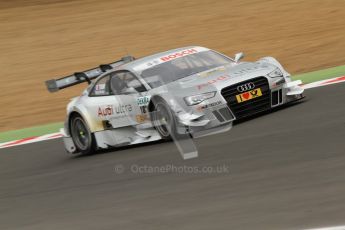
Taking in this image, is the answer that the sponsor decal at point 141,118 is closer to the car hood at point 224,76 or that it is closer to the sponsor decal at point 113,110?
the sponsor decal at point 113,110

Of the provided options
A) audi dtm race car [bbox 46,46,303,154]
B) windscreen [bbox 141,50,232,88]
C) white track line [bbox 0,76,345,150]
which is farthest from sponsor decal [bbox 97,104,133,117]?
white track line [bbox 0,76,345,150]

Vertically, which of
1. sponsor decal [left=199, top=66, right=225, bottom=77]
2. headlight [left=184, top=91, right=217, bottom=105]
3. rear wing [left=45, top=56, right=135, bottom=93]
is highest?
A: rear wing [left=45, top=56, right=135, bottom=93]

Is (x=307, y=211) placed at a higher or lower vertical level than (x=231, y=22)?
higher

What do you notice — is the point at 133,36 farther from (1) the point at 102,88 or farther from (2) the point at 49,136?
(1) the point at 102,88

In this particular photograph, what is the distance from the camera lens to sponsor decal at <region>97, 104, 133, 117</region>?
426 inches

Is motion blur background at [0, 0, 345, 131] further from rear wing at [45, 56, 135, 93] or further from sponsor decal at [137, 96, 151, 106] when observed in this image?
sponsor decal at [137, 96, 151, 106]

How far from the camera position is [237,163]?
8062 mm

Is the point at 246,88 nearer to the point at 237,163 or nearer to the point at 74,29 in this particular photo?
the point at 237,163

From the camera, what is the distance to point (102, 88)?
11.6 meters

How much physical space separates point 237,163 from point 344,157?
122 cm

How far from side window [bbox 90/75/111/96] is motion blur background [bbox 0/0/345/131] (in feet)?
13.6

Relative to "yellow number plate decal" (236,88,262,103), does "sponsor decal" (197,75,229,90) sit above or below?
above

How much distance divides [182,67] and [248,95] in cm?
129

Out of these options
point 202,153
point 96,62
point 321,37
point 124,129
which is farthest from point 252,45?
point 202,153
